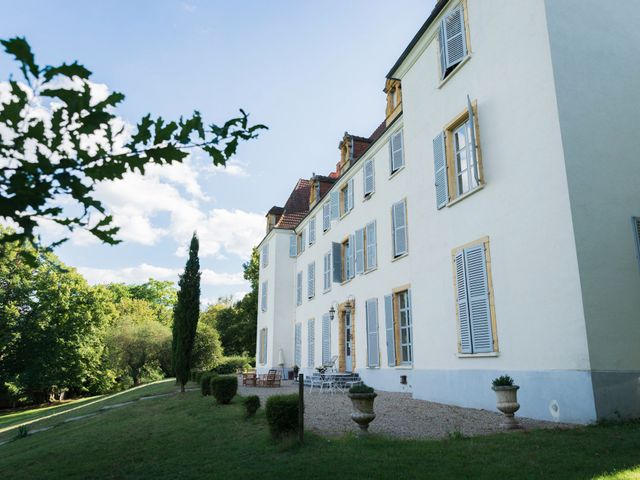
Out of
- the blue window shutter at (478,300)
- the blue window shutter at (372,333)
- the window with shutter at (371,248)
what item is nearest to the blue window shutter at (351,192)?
the window with shutter at (371,248)

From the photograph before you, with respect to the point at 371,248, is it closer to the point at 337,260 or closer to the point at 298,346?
the point at 337,260

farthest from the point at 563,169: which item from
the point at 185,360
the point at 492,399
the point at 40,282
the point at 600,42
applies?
the point at 40,282

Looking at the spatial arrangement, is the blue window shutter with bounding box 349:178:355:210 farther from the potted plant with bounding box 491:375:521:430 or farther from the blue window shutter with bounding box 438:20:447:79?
the potted plant with bounding box 491:375:521:430

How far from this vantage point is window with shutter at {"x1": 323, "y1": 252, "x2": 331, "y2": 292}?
21109 millimetres

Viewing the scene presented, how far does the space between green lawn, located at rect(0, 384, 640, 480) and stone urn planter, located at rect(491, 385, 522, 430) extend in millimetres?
479

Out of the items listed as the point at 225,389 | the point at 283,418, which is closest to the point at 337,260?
the point at 225,389

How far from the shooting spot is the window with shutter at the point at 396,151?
15414 mm

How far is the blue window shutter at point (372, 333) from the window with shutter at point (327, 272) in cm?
461

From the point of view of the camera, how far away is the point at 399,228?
15.0m

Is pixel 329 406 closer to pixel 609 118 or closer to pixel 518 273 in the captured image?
pixel 518 273

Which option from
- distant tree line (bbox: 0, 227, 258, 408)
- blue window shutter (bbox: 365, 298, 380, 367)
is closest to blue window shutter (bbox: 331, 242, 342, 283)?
blue window shutter (bbox: 365, 298, 380, 367)

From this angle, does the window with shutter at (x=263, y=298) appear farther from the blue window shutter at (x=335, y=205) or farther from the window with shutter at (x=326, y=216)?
the blue window shutter at (x=335, y=205)

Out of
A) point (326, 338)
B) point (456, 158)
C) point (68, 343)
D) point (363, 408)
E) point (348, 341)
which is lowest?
point (363, 408)

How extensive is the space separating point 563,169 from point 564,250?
130 cm
